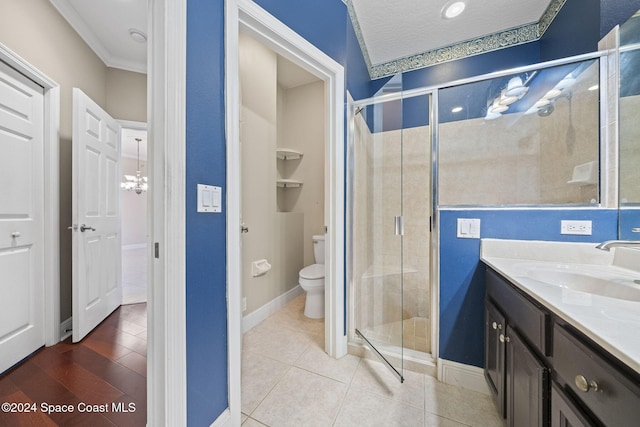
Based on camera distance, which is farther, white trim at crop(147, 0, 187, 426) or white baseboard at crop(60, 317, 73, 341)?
white baseboard at crop(60, 317, 73, 341)

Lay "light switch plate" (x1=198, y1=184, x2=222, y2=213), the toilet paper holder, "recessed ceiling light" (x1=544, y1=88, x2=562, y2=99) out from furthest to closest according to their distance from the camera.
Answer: the toilet paper holder < "recessed ceiling light" (x1=544, y1=88, x2=562, y2=99) < "light switch plate" (x1=198, y1=184, x2=222, y2=213)

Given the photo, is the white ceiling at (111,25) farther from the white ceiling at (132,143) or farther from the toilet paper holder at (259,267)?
A: the toilet paper holder at (259,267)

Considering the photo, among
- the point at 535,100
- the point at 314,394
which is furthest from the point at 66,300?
the point at 535,100

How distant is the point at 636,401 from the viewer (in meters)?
0.42

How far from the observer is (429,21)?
214 cm

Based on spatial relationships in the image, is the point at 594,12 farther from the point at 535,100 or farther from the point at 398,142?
the point at 398,142

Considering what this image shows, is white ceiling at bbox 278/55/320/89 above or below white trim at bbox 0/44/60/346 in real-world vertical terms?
above

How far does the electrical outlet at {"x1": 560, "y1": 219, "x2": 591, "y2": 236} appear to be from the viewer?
4.02 feet

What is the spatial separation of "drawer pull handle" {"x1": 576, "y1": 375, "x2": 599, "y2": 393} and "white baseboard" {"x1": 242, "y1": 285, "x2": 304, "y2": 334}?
6.88 feet

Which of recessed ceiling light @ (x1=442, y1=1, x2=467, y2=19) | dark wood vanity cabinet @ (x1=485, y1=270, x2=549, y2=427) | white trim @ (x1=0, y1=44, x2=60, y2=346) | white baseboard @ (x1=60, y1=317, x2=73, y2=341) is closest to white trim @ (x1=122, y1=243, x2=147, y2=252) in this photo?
white baseboard @ (x1=60, y1=317, x2=73, y2=341)

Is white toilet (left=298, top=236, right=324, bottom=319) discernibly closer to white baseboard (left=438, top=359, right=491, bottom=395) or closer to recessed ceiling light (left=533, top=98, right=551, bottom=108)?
white baseboard (left=438, top=359, right=491, bottom=395)

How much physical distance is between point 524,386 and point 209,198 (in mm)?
1476

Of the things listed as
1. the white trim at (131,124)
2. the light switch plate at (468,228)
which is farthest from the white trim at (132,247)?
the light switch plate at (468,228)

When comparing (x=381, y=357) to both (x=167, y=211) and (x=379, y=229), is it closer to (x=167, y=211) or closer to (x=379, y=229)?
(x=379, y=229)
